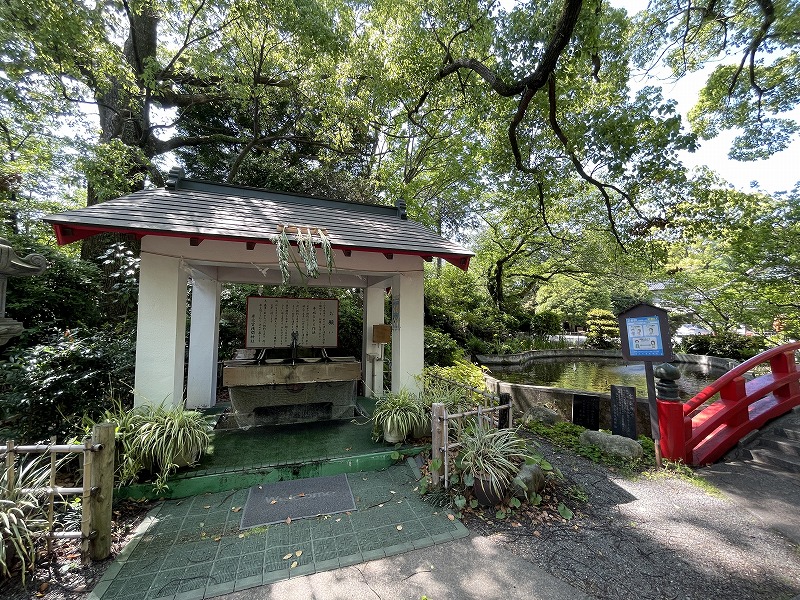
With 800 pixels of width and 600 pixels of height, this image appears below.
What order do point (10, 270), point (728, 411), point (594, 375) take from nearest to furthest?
point (10, 270) < point (728, 411) < point (594, 375)

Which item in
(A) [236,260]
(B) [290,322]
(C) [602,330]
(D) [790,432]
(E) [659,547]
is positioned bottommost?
(E) [659,547]

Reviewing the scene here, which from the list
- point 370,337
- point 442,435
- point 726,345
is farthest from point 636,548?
point 726,345

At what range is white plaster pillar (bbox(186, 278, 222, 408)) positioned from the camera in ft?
19.9

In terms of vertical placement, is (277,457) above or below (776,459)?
above

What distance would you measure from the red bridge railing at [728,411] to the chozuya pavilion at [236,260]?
3.73 meters

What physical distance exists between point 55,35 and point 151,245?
19.2 feet

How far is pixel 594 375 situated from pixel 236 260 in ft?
45.0

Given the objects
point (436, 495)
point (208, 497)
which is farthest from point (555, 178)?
point (208, 497)

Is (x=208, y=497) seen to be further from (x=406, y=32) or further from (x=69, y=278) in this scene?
(x=406, y=32)

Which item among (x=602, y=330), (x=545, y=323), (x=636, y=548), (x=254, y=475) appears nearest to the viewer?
(x=636, y=548)

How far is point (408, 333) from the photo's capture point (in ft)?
17.2

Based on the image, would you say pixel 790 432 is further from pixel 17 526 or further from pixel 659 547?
pixel 17 526

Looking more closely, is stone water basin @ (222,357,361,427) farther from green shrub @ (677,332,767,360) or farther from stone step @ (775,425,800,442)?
green shrub @ (677,332,767,360)

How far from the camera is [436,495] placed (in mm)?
3520
